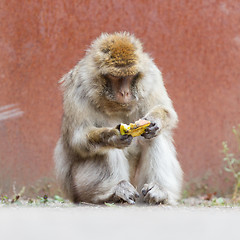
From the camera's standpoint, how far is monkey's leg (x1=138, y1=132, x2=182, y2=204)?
6.09 m

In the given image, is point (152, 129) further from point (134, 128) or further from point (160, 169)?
point (160, 169)

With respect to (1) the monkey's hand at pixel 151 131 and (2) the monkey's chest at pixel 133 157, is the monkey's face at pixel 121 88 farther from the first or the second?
(2) the monkey's chest at pixel 133 157

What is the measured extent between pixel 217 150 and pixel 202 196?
67cm

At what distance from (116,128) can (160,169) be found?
788mm

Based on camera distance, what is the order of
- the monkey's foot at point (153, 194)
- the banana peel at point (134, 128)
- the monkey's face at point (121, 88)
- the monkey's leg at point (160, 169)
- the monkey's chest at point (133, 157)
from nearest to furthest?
1. the banana peel at point (134, 128)
2. the monkey's face at point (121, 88)
3. the monkey's foot at point (153, 194)
4. the monkey's leg at point (160, 169)
5. the monkey's chest at point (133, 157)

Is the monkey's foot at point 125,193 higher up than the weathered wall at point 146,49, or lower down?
lower down

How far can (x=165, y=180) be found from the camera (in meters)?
6.11

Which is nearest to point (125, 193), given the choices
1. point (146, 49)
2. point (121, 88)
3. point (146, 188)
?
point (146, 188)

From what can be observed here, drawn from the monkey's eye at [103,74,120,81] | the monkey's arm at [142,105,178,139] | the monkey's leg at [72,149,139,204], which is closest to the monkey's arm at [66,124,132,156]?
the monkey's leg at [72,149,139,204]

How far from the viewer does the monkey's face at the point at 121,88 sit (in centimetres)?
568

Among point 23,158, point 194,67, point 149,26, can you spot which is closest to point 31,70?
point 23,158

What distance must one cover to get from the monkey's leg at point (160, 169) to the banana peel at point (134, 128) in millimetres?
510

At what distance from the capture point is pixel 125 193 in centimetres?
577

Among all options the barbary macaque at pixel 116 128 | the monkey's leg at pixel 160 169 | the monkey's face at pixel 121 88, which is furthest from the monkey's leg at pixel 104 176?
the monkey's face at pixel 121 88
